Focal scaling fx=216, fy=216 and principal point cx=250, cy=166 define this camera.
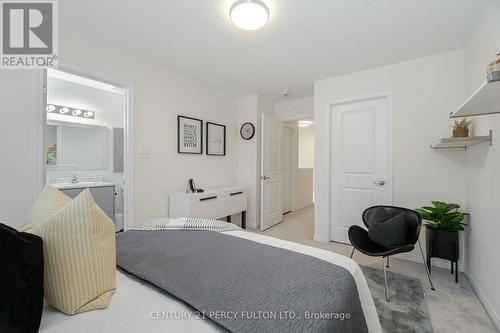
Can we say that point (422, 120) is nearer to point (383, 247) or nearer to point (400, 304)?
A: point (383, 247)

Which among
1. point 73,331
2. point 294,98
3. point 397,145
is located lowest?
point 73,331

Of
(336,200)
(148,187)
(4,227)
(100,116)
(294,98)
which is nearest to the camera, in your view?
(4,227)

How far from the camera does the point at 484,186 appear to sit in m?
1.81

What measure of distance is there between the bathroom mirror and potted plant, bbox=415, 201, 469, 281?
15.3 ft

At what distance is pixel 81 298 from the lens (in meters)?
0.77

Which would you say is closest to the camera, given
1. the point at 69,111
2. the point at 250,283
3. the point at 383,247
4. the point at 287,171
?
the point at 250,283

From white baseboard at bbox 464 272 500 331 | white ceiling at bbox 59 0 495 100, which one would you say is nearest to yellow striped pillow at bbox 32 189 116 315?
white ceiling at bbox 59 0 495 100

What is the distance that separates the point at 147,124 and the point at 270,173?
2134 millimetres

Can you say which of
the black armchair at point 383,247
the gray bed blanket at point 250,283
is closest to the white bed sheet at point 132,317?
the gray bed blanket at point 250,283

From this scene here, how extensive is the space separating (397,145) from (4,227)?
10.7 ft

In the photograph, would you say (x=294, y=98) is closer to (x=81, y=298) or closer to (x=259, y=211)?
(x=259, y=211)

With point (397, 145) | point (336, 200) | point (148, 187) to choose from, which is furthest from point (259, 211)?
point (397, 145)

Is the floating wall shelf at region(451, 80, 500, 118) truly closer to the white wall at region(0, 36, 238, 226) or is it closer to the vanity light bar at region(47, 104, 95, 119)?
the white wall at region(0, 36, 238, 226)

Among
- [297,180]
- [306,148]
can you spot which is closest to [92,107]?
[297,180]
